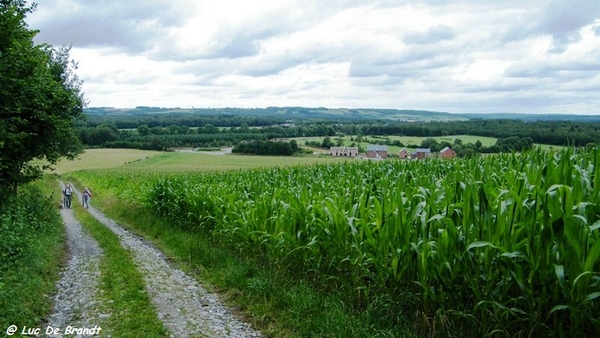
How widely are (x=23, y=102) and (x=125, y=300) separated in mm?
10576

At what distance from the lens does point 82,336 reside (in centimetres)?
675

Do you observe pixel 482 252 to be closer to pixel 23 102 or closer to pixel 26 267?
pixel 26 267

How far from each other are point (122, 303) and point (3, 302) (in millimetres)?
1886

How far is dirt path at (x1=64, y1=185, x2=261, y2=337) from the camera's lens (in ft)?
23.2

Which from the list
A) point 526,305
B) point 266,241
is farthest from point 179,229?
point 526,305

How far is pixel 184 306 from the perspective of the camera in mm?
8234

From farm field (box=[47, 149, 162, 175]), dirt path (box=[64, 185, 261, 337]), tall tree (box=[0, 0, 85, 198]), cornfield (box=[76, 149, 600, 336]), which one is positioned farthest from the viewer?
farm field (box=[47, 149, 162, 175])

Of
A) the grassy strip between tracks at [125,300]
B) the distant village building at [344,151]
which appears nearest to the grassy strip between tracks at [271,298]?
the grassy strip between tracks at [125,300]

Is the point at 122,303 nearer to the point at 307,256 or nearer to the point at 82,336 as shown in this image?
the point at 82,336

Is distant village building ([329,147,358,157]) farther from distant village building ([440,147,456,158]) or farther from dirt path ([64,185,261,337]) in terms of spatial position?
dirt path ([64,185,261,337])

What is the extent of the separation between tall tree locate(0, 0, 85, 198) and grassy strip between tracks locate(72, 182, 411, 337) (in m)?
6.31

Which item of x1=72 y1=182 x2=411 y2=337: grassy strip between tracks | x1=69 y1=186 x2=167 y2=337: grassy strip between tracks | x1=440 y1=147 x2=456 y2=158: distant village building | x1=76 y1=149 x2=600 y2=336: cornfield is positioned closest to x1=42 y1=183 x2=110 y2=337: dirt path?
x1=69 y1=186 x2=167 y2=337: grassy strip between tracks

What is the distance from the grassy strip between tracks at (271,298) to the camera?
626 cm

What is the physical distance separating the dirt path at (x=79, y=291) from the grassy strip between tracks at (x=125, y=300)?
0.64 ft
